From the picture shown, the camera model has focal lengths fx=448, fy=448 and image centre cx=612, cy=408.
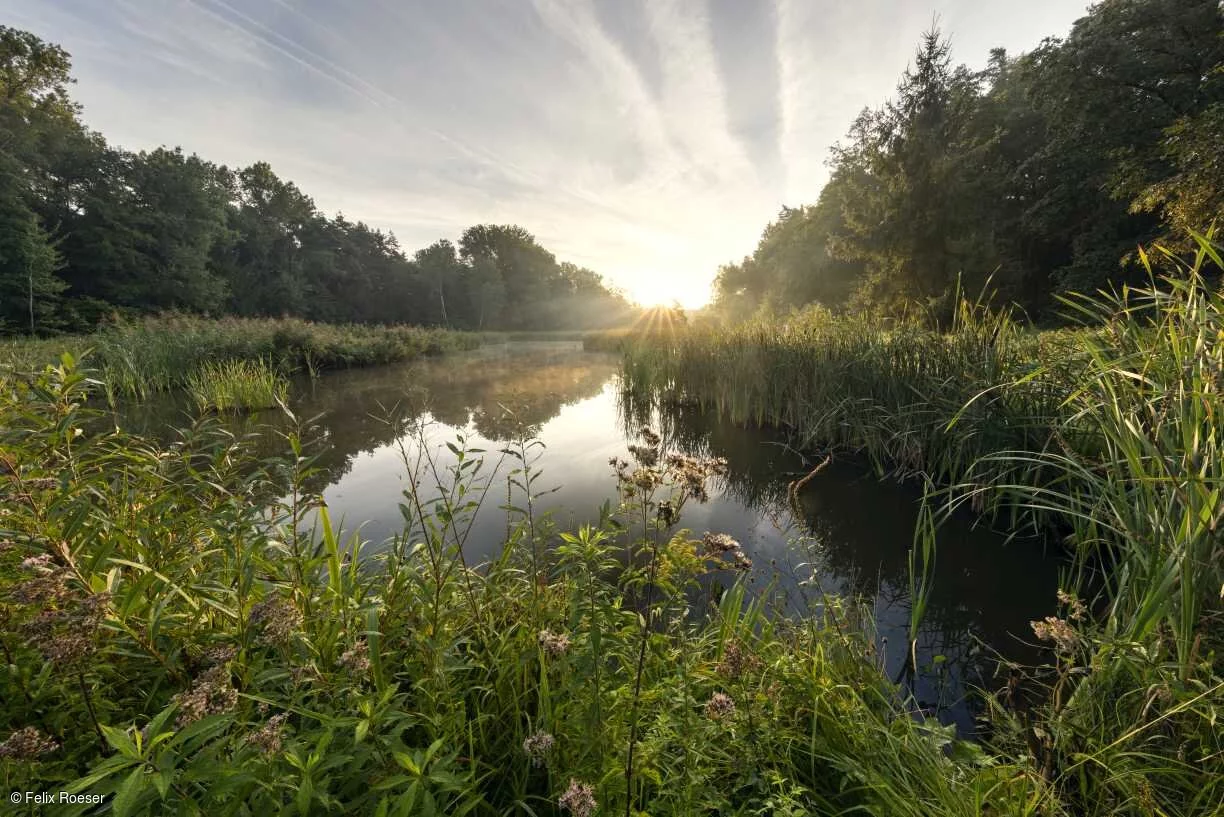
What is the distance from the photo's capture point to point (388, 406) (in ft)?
31.0

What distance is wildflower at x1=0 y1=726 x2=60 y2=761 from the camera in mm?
766

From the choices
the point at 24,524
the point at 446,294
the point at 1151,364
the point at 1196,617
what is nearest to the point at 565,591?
the point at 24,524

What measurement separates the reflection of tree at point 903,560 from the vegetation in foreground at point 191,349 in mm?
8571

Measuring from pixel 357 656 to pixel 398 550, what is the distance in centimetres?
81

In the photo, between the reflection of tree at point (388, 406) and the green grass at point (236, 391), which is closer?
the reflection of tree at point (388, 406)

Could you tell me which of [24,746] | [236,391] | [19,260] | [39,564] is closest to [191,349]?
[236,391]

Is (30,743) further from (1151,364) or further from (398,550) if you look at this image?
(1151,364)

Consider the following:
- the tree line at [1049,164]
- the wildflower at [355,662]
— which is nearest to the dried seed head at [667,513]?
the wildflower at [355,662]

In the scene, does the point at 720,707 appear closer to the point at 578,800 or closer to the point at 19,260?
the point at 578,800

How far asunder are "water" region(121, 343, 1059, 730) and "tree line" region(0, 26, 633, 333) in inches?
Result: 654

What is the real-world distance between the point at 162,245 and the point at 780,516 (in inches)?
1740

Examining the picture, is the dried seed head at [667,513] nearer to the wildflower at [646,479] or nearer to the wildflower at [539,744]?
the wildflower at [646,479]

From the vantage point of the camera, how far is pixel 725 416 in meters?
8.41

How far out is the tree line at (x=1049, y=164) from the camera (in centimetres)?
1402
